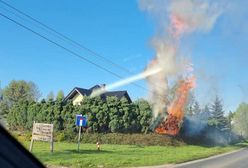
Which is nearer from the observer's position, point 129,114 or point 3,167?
point 3,167

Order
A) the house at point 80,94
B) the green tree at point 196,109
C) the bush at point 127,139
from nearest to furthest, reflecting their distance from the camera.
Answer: the bush at point 127,139 → the house at point 80,94 → the green tree at point 196,109

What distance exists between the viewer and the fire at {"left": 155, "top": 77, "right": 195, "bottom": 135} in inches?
1977

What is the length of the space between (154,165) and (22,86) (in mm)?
68994

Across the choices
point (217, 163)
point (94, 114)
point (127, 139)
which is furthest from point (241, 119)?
point (217, 163)

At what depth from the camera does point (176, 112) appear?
5278 centimetres

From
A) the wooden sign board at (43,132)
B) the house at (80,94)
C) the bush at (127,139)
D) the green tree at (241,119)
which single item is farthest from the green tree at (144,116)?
the green tree at (241,119)

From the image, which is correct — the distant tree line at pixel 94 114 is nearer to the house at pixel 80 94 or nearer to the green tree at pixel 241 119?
the house at pixel 80 94

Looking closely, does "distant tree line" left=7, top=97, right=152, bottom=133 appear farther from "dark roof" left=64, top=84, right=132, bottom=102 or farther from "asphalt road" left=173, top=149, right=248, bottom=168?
"asphalt road" left=173, top=149, right=248, bottom=168

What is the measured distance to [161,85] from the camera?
5484cm

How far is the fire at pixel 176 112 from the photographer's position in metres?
50.2

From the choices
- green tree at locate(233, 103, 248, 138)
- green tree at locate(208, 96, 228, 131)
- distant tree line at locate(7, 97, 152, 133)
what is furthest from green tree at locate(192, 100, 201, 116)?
green tree at locate(233, 103, 248, 138)

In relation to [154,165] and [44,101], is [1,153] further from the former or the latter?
[44,101]

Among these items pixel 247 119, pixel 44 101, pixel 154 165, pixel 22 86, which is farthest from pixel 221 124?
pixel 247 119

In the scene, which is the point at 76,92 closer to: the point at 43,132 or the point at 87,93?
the point at 87,93
